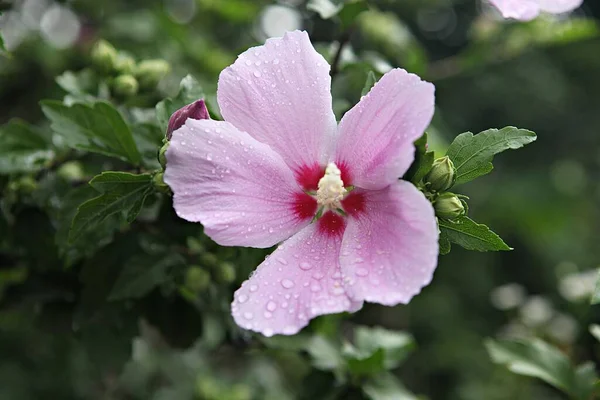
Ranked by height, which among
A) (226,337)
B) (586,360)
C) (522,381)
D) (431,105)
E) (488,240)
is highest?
(431,105)

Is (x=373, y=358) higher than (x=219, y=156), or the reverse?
(x=219, y=156)

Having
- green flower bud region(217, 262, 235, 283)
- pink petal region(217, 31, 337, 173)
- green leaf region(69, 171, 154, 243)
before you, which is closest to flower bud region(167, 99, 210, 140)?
pink petal region(217, 31, 337, 173)

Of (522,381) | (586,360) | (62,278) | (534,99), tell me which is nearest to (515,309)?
(522,381)

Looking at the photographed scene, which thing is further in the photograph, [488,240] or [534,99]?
[534,99]

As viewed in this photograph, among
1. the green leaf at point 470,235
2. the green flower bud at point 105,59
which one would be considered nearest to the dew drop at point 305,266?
the green leaf at point 470,235

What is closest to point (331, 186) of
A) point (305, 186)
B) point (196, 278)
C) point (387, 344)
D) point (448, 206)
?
point (305, 186)

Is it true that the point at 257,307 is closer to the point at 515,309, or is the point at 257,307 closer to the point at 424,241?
the point at 424,241

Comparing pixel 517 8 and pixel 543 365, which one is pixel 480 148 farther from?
pixel 543 365
